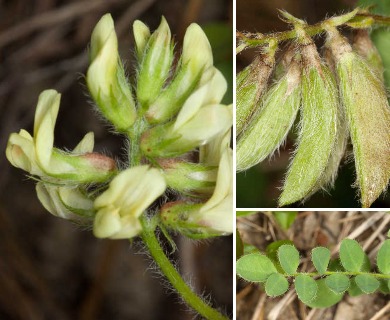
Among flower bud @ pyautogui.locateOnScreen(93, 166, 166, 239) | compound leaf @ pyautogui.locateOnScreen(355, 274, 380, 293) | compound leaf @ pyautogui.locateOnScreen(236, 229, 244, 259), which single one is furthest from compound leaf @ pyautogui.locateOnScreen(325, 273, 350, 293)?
flower bud @ pyautogui.locateOnScreen(93, 166, 166, 239)

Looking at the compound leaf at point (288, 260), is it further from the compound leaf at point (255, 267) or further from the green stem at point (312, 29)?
the green stem at point (312, 29)

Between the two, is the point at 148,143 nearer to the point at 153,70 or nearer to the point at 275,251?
the point at 153,70

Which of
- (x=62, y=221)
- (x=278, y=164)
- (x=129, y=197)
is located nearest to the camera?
(x=129, y=197)

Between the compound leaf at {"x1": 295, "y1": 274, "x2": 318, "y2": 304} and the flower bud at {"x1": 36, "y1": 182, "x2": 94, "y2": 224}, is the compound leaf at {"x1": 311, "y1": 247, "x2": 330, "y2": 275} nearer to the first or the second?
the compound leaf at {"x1": 295, "y1": 274, "x2": 318, "y2": 304}

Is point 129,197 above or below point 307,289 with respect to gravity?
above

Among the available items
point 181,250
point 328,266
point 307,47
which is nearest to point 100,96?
point 307,47

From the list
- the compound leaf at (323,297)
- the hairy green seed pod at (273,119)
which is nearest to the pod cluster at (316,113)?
the hairy green seed pod at (273,119)

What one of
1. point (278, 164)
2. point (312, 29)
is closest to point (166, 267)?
point (278, 164)
